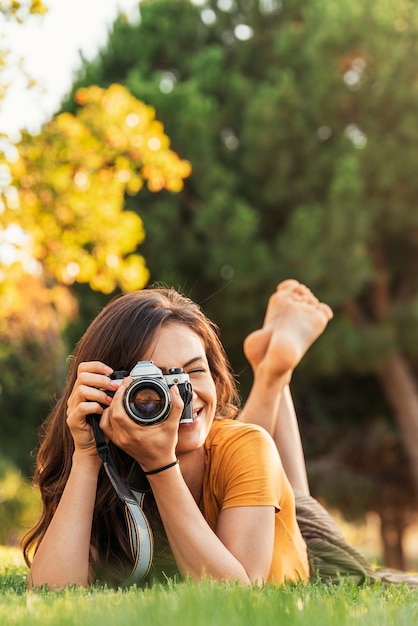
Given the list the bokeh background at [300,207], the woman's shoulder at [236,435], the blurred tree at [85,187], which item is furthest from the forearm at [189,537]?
the bokeh background at [300,207]

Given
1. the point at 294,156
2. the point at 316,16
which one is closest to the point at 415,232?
the point at 294,156

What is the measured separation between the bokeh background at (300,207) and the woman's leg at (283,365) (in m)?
6.51

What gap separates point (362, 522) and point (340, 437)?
4.84 ft

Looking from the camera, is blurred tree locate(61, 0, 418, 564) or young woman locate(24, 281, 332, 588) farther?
blurred tree locate(61, 0, 418, 564)

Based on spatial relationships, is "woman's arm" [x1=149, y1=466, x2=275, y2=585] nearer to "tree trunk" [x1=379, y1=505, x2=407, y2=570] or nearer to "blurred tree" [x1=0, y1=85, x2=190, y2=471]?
"blurred tree" [x1=0, y1=85, x2=190, y2=471]

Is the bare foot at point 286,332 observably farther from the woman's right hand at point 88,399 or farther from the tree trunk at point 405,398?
the tree trunk at point 405,398

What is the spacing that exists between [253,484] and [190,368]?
37 centimetres

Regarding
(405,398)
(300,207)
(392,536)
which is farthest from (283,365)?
(392,536)

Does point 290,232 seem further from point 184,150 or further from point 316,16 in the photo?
point 316,16

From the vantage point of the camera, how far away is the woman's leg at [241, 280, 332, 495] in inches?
155

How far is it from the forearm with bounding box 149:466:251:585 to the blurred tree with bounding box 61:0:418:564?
9350 mm

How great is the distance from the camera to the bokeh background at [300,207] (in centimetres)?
1186

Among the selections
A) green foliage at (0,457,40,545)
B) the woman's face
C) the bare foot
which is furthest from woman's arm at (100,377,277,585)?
green foliage at (0,457,40,545)

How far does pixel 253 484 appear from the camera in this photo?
2.44m
